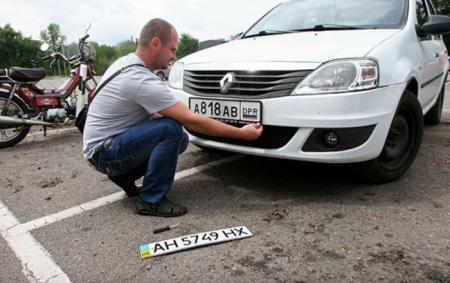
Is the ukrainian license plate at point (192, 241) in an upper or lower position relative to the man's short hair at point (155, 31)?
lower

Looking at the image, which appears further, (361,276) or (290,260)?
(290,260)

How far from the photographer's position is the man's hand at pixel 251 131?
8.30 ft

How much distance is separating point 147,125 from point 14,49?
3104 inches

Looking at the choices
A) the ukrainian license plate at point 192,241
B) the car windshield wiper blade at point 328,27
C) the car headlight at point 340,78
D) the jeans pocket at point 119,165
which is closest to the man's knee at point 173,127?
the jeans pocket at point 119,165

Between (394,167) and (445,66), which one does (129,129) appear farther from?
(445,66)

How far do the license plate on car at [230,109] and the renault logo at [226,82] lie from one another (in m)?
0.08

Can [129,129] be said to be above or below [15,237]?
above

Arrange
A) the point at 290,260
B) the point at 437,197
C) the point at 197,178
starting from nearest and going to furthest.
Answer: the point at 290,260 → the point at 437,197 → the point at 197,178

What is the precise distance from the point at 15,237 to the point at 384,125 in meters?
2.32

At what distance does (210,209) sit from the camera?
2691 millimetres

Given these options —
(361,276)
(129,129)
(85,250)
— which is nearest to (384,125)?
(361,276)

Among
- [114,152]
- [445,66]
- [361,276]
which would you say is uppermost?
[445,66]

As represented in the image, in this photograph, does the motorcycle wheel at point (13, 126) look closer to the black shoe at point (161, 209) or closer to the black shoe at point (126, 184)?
the black shoe at point (126, 184)

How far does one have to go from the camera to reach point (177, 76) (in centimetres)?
328
